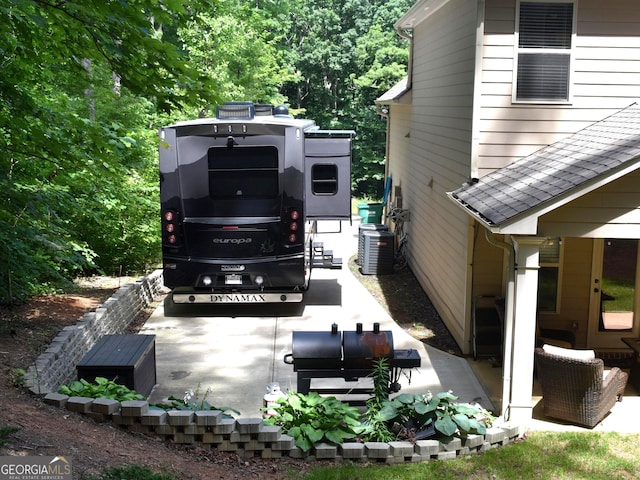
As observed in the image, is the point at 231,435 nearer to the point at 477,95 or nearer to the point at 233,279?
the point at 233,279

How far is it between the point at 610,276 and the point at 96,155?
25.4ft

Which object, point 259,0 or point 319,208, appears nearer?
point 319,208

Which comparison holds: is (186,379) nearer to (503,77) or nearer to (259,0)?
(503,77)

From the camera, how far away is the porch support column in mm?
8031

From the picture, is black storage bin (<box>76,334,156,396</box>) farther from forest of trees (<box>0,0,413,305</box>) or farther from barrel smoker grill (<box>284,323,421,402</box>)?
barrel smoker grill (<box>284,323,421,402</box>)

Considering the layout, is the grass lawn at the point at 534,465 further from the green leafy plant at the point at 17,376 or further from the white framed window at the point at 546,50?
the white framed window at the point at 546,50

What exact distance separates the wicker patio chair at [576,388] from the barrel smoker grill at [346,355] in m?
1.62

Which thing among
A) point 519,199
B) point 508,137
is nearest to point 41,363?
point 519,199

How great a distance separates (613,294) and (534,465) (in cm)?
502

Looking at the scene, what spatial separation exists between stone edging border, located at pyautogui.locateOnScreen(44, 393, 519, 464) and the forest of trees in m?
2.52

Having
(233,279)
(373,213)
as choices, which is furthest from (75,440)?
(373,213)

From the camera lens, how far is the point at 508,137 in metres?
10.1

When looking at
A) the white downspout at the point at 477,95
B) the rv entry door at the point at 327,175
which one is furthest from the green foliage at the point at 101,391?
the rv entry door at the point at 327,175

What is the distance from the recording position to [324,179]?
1302 cm
